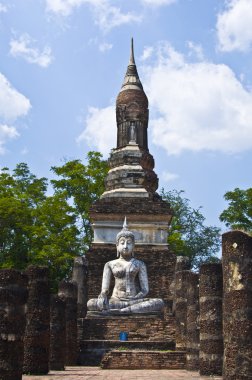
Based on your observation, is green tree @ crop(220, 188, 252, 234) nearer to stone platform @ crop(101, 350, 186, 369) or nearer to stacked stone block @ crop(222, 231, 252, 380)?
stone platform @ crop(101, 350, 186, 369)

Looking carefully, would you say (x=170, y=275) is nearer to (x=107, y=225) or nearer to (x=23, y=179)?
(x=107, y=225)

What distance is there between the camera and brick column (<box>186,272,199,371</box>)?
13508mm

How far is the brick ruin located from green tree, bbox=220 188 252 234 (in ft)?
20.6

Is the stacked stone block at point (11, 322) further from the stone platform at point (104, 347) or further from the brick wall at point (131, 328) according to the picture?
the brick wall at point (131, 328)

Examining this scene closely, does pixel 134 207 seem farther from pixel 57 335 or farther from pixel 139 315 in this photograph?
pixel 57 335

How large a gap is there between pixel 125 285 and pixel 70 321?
511cm

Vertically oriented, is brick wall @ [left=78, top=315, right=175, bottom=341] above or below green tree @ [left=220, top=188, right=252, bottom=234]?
below

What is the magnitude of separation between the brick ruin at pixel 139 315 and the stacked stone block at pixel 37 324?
0.02 m

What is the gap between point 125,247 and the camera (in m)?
21.4

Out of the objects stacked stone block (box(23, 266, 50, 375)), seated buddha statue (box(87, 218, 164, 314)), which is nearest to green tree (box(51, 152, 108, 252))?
seated buddha statue (box(87, 218, 164, 314))

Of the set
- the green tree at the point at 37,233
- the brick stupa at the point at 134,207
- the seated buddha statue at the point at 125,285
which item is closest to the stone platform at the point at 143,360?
the seated buddha statue at the point at 125,285

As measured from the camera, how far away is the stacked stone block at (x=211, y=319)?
10.7 meters

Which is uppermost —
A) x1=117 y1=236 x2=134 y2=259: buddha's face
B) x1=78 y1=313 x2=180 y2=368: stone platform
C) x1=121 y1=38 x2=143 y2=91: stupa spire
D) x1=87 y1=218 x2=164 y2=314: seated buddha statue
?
x1=121 y1=38 x2=143 y2=91: stupa spire

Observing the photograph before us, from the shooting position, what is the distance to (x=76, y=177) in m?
32.2
